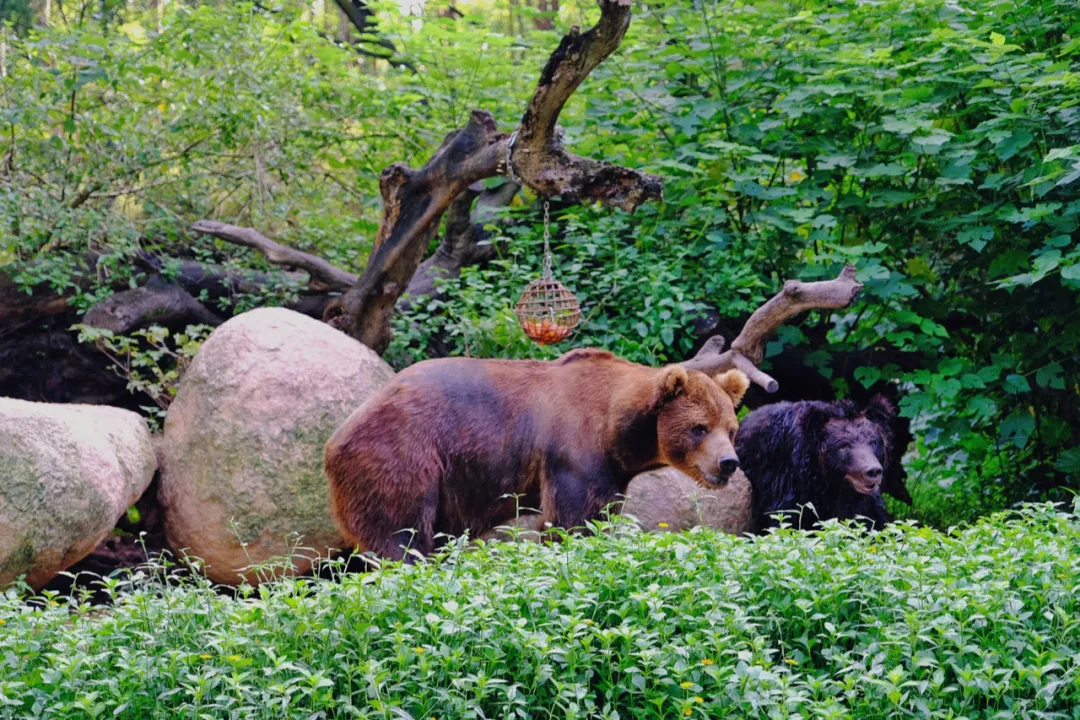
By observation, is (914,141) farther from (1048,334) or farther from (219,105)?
(219,105)

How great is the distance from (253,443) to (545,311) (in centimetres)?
182

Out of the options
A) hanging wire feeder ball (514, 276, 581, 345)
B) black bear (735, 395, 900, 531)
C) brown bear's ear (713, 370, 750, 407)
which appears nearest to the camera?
brown bear's ear (713, 370, 750, 407)

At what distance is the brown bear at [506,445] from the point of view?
16.8ft

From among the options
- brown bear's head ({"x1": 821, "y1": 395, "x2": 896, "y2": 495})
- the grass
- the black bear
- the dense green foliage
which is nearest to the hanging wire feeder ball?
the dense green foliage

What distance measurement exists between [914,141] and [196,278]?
5.08 meters

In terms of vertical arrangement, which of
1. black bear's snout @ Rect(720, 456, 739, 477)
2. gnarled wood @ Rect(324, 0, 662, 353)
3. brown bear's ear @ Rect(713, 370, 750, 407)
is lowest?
black bear's snout @ Rect(720, 456, 739, 477)

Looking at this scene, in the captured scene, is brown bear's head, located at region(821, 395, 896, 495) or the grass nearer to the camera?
the grass

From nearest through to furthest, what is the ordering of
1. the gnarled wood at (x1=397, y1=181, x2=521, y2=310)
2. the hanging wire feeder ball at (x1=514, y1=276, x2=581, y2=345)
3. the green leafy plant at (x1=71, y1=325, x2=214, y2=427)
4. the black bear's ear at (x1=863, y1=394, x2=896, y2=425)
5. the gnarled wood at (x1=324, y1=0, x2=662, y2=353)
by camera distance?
the gnarled wood at (x1=324, y1=0, x2=662, y2=353) → the black bear's ear at (x1=863, y1=394, x2=896, y2=425) → the hanging wire feeder ball at (x1=514, y1=276, x2=581, y2=345) → the green leafy plant at (x1=71, y1=325, x2=214, y2=427) → the gnarled wood at (x1=397, y1=181, x2=521, y2=310)

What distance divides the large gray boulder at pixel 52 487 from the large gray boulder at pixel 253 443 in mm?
391

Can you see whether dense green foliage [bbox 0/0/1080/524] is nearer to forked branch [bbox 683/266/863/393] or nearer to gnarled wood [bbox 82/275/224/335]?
gnarled wood [bbox 82/275/224/335]

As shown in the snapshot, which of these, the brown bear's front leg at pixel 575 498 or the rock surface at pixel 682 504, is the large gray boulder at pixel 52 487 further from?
the brown bear's front leg at pixel 575 498

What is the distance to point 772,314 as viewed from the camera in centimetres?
647

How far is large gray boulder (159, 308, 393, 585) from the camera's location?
6.39 metres

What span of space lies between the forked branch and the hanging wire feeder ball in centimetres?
76
